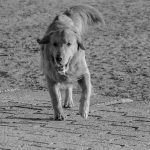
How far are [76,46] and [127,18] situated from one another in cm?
829

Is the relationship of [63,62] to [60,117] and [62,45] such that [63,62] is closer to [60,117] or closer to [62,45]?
[62,45]

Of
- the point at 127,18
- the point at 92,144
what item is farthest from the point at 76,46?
the point at 127,18

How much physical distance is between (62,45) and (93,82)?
3.02m

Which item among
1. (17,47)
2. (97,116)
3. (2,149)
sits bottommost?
(17,47)

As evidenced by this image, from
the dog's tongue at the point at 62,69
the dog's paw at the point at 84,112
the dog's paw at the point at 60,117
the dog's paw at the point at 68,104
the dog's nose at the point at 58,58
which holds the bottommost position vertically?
the dog's paw at the point at 68,104

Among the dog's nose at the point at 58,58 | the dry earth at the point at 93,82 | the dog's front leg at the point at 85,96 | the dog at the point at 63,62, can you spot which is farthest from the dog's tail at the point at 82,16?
the dog's nose at the point at 58,58

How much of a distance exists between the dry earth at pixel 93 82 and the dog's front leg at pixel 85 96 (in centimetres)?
14

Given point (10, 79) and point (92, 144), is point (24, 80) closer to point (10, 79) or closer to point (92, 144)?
point (10, 79)

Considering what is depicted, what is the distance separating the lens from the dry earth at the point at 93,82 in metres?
5.48

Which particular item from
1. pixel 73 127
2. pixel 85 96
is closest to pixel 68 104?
pixel 85 96

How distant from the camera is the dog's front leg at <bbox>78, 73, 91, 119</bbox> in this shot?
6.63 meters

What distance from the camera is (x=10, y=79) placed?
10148mm

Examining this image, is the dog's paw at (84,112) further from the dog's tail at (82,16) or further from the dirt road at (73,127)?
the dog's tail at (82,16)

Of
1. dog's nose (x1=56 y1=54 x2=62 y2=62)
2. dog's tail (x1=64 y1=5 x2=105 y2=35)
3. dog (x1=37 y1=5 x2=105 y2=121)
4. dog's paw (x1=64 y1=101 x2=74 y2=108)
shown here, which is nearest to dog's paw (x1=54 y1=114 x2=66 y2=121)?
dog (x1=37 y1=5 x2=105 y2=121)
